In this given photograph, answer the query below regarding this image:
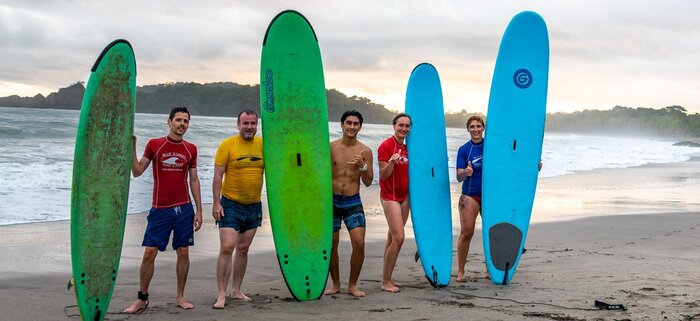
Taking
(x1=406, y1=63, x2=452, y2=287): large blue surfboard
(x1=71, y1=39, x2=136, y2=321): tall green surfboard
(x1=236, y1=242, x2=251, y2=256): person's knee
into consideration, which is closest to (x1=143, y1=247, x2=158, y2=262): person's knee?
(x1=71, y1=39, x2=136, y2=321): tall green surfboard

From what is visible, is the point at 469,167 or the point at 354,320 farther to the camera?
the point at 469,167

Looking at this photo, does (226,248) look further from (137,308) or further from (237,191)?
(137,308)

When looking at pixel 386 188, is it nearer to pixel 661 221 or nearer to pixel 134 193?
pixel 661 221

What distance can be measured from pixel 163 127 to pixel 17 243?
26141 millimetres

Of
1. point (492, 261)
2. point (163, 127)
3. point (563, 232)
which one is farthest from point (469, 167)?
point (163, 127)

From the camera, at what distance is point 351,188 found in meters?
5.22

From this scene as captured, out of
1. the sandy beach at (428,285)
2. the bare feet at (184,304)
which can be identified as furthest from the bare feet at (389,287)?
the bare feet at (184,304)

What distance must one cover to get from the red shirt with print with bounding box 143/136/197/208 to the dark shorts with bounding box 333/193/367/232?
119 cm

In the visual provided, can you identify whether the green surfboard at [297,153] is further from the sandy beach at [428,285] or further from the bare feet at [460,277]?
the bare feet at [460,277]

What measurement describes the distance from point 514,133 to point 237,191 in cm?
253

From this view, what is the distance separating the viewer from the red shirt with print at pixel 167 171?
14.8 ft

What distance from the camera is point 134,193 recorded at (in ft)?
38.0

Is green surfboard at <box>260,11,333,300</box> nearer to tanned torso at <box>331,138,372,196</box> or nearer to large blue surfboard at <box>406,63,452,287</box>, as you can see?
tanned torso at <box>331,138,372,196</box>

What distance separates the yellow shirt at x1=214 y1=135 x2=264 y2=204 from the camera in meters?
4.77
